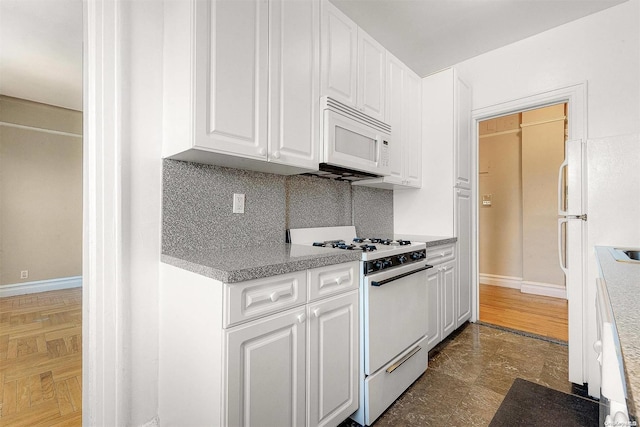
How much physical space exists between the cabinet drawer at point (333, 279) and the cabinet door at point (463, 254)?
1.64 m

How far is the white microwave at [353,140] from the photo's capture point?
1.84 metres

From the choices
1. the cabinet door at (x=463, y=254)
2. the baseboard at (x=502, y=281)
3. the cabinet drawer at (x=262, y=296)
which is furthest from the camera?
the baseboard at (x=502, y=281)

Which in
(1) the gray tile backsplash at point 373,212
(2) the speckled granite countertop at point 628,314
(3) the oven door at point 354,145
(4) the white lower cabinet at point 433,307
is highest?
(3) the oven door at point 354,145

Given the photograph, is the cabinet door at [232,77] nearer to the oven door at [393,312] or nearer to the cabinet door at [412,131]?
the oven door at [393,312]

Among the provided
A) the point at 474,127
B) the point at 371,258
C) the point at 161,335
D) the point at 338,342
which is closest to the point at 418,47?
the point at 474,127

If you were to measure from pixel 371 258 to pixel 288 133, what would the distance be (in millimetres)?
819

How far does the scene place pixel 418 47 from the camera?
9.57ft

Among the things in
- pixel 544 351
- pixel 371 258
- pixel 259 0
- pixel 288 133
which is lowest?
pixel 544 351

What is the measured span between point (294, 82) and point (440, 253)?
1.77 meters

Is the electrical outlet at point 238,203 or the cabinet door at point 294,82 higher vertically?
the cabinet door at point 294,82

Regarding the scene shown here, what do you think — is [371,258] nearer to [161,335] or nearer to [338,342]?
[338,342]

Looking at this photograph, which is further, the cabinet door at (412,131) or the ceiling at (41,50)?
A: the cabinet door at (412,131)

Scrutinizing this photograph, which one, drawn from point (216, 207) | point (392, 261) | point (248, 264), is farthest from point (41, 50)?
point (392, 261)

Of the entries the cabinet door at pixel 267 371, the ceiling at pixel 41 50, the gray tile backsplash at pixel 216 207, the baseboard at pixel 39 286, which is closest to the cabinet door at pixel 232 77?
the gray tile backsplash at pixel 216 207
